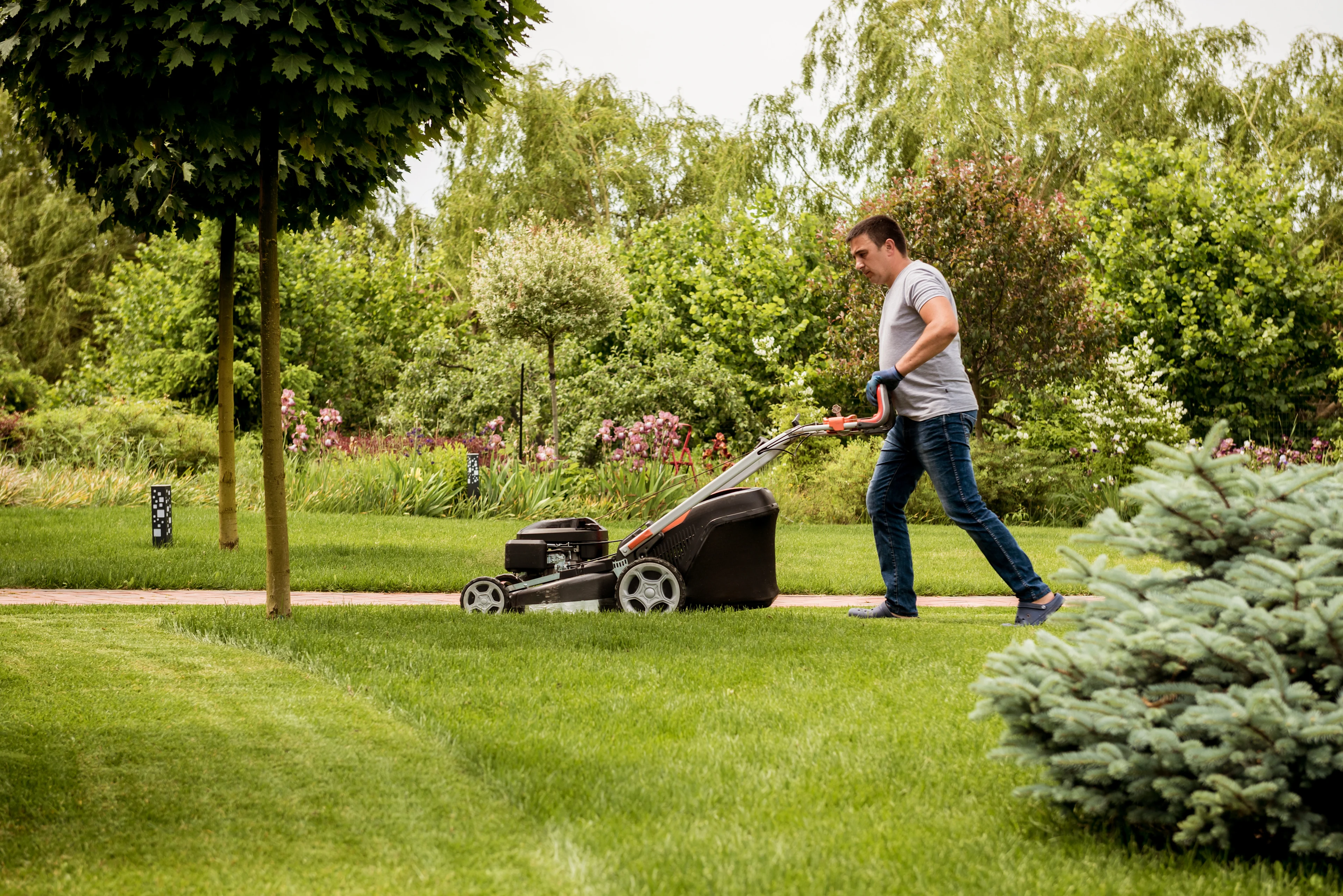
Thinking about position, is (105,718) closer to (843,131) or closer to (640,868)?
(640,868)

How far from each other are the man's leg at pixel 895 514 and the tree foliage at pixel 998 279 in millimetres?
8017

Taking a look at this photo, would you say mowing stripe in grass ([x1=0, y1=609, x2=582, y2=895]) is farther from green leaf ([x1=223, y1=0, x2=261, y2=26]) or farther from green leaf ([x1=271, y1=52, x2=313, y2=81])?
green leaf ([x1=223, y1=0, x2=261, y2=26])

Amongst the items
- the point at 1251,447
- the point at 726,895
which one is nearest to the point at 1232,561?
the point at 726,895

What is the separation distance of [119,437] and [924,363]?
11247 millimetres

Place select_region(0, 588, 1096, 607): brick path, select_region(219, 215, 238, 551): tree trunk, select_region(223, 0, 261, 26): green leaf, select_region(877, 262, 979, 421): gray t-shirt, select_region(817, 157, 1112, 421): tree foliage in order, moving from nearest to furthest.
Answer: select_region(223, 0, 261, 26): green leaf, select_region(877, 262, 979, 421): gray t-shirt, select_region(0, 588, 1096, 607): brick path, select_region(219, 215, 238, 551): tree trunk, select_region(817, 157, 1112, 421): tree foliage

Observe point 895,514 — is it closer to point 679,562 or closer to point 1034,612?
point 1034,612

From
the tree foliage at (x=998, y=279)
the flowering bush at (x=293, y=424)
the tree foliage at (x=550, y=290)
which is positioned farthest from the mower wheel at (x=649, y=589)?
the tree foliage at (x=998, y=279)

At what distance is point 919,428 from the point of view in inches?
225

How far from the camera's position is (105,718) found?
3.78 meters

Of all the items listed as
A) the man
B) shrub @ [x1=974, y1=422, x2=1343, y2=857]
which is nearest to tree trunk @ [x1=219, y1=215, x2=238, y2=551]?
the man

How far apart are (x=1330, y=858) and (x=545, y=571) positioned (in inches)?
173

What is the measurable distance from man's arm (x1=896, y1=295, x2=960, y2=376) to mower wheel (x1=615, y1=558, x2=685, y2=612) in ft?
5.19

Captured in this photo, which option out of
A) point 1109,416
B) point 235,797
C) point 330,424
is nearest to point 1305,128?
point 1109,416

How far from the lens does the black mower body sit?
6.05m
